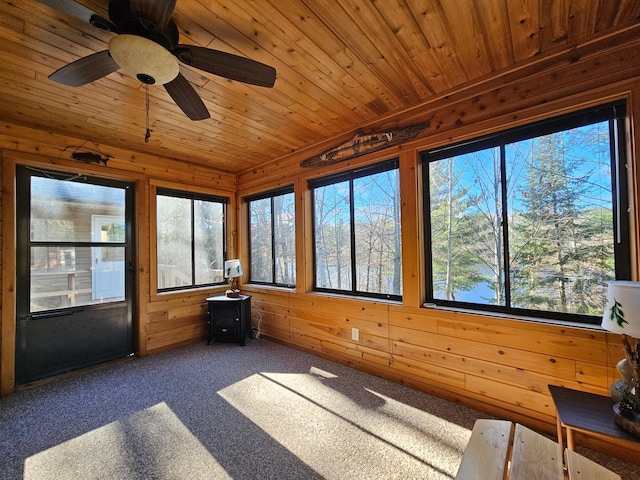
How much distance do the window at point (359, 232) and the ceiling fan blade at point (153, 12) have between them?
86.7 inches

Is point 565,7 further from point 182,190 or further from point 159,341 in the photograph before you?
A: point 159,341

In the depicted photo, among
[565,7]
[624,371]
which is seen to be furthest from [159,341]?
[565,7]

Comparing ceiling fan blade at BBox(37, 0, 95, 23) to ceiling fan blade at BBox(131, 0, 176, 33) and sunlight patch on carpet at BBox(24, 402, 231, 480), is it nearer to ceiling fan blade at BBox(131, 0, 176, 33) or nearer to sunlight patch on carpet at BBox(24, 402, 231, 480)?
ceiling fan blade at BBox(131, 0, 176, 33)

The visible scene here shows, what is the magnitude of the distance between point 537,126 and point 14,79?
13.1ft

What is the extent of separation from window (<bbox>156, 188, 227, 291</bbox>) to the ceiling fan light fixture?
2.71m

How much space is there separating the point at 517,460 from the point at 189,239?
4278 mm

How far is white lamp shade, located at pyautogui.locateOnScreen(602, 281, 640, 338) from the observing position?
129 centimetres

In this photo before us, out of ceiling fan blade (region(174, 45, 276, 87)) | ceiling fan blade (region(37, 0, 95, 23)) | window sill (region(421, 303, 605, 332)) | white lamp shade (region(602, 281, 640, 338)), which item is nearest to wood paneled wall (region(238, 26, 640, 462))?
window sill (region(421, 303, 605, 332))

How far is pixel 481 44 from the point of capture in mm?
1876

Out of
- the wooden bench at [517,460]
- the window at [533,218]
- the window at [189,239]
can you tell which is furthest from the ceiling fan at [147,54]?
the window at [189,239]

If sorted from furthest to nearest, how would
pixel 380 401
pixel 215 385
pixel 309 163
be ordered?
pixel 309 163 < pixel 215 385 < pixel 380 401

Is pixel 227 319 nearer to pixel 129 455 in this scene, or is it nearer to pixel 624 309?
pixel 129 455

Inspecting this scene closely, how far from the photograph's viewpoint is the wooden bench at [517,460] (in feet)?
3.16

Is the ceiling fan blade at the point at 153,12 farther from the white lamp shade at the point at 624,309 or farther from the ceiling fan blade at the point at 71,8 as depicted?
the white lamp shade at the point at 624,309
